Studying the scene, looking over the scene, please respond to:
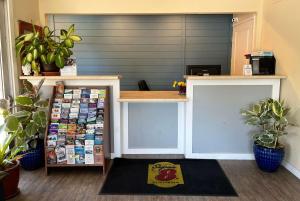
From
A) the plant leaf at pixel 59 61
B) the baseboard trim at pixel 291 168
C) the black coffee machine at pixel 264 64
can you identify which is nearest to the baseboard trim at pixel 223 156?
the baseboard trim at pixel 291 168

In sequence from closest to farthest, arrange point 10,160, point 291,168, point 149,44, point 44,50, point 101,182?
1. point 10,160
2. point 101,182
3. point 291,168
4. point 44,50
5. point 149,44

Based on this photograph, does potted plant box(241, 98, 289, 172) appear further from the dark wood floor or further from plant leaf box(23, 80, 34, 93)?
plant leaf box(23, 80, 34, 93)

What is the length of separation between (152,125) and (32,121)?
1581 mm

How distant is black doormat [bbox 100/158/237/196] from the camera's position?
8.45 ft

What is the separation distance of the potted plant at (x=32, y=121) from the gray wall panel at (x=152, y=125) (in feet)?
3.87

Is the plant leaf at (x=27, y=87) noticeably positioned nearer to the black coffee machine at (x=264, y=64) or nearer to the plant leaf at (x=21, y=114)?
the plant leaf at (x=21, y=114)

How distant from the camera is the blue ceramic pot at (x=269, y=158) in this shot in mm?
2912

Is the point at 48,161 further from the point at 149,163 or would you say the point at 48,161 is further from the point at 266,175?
the point at 266,175

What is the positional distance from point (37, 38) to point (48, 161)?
1.55 m

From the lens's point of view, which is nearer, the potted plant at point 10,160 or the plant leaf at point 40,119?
the potted plant at point 10,160

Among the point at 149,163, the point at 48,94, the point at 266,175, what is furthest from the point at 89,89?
the point at 266,175

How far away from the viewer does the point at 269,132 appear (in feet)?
9.70

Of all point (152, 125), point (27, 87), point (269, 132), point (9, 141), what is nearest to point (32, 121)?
point (9, 141)

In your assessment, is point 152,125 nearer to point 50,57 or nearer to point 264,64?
point 50,57
